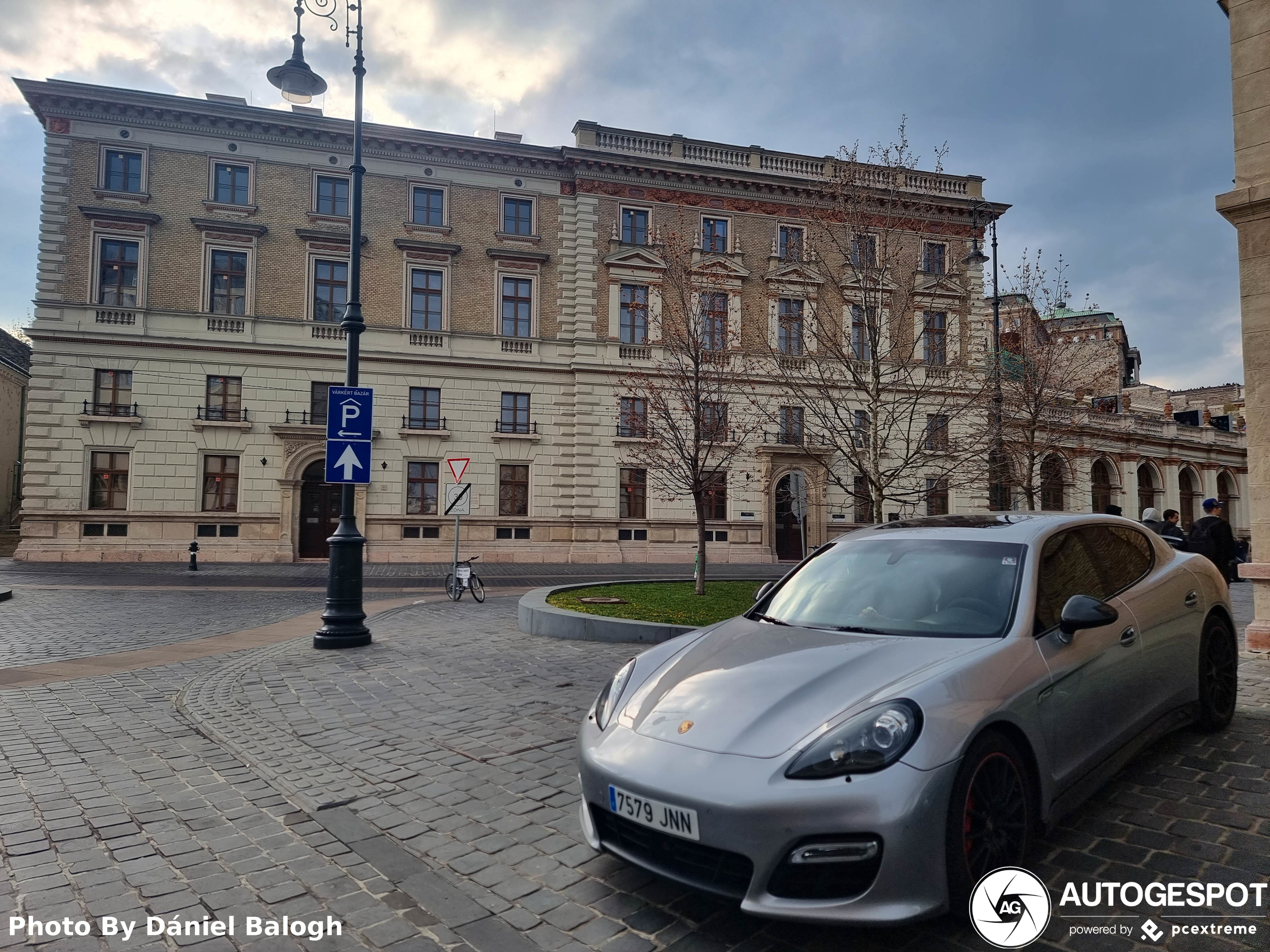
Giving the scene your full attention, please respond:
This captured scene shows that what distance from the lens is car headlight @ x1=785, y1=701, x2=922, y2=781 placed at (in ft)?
8.41

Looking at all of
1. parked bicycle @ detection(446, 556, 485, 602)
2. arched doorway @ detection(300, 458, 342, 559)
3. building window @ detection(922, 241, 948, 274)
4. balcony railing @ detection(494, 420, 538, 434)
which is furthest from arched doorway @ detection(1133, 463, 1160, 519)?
arched doorway @ detection(300, 458, 342, 559)

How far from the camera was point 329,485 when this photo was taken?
27766 millimetres

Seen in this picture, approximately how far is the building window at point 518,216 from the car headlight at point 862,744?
2925cm

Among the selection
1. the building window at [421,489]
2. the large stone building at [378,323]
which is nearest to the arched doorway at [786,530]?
the large stone building at [378,323]

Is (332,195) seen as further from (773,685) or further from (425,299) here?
(773,685)

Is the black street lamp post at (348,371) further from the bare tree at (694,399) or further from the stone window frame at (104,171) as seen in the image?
the stone window frame at (104,171)

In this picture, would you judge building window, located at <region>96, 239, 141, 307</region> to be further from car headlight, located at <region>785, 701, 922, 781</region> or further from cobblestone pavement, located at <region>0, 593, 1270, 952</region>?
car headlight, located at <region>785, 701, 922, 781</region>

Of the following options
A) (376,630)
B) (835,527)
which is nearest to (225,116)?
(376,630)

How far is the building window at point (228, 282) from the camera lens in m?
26.5

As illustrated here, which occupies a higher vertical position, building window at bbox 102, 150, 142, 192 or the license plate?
building window at bbox 102, 150, 142, 192

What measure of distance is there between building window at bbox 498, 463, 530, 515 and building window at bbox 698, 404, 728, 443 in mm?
14308

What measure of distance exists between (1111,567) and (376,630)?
9.49 m

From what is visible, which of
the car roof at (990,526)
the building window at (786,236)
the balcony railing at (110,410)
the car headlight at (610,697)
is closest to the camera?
the car headlight at (610,697)

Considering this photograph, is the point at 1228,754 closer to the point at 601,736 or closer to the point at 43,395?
the point at 601,736
